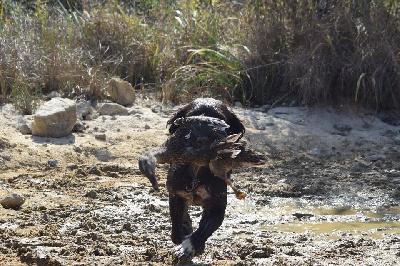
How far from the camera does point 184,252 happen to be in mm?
4445

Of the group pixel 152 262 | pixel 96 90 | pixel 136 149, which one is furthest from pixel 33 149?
pixel 152 262

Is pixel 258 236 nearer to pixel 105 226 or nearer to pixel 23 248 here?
pixel 105 226

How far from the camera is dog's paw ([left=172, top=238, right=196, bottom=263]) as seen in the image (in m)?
4.44

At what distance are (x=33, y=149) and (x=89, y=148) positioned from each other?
641 millimetres

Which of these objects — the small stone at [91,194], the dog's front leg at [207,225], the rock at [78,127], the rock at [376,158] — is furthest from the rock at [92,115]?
the dog's front leg at [207,225]

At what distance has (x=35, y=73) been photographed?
938 centimetres

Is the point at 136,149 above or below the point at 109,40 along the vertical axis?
below

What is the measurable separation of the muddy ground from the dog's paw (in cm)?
29

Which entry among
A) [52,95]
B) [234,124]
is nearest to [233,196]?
[234,124]

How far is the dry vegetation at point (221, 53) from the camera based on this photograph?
934cm

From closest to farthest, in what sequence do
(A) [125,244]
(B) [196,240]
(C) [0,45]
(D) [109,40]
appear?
(B) [196,240] < (A) [125,244] < (C) [0,45] < (D) [109,40]

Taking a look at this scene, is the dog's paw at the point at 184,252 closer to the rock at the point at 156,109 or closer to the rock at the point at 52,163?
the rock at the point at 52,163

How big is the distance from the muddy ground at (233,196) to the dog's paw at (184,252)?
29cm

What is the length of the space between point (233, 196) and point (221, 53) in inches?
151
